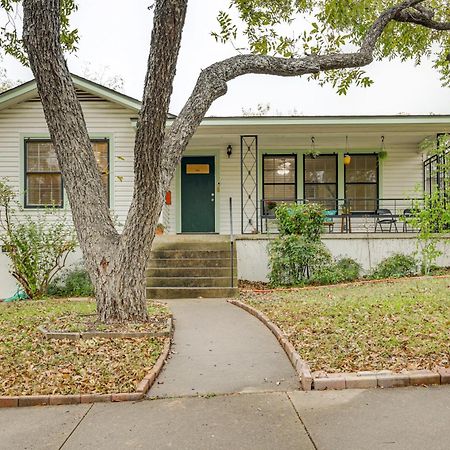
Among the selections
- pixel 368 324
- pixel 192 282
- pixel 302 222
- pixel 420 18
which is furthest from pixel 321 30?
pixel 368 324

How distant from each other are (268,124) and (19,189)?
21.1 ft

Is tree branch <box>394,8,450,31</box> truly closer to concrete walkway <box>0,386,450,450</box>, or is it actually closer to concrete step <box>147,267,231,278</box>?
concrete step <box>147,267,231,278</box>

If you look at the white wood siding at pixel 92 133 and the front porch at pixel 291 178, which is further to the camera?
the front porch at pixel 291 178

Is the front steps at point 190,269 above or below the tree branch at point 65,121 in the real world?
below

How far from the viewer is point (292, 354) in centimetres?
471

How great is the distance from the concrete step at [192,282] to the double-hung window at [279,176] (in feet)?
15.1

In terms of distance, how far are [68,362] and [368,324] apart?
3.48 m

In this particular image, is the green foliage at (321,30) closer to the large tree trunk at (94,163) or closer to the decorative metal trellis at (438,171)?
the decorative metal trellis at (438,171)

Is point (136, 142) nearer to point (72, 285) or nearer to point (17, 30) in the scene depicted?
point (17, 30)

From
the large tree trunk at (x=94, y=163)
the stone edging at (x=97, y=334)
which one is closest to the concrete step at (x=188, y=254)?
the large tree trunk at (x=94, y=163)

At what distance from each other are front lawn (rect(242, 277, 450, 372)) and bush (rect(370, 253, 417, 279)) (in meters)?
1.73

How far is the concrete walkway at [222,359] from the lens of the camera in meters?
4.05

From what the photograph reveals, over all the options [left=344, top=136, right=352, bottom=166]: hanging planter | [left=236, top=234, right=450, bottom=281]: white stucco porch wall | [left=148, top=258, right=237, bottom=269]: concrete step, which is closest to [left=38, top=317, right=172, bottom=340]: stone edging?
[left=148, top=258, right=237, bottom=269]: concrete step

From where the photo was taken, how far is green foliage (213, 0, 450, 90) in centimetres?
847
